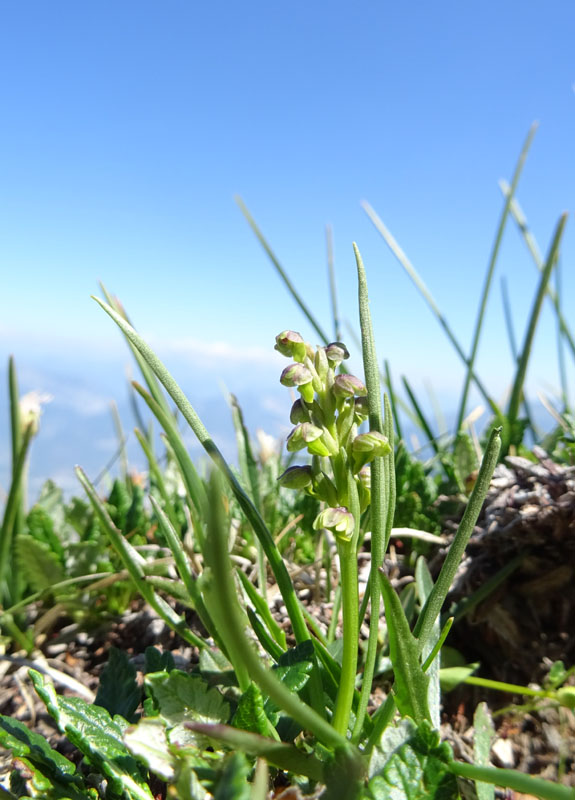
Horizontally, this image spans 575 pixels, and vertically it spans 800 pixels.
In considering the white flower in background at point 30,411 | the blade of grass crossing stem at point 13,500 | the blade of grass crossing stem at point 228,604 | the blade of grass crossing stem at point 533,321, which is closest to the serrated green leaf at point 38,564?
the blade of grass crossing stem at point 13,500

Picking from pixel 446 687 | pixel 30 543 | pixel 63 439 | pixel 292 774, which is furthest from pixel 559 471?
pixel 63 439

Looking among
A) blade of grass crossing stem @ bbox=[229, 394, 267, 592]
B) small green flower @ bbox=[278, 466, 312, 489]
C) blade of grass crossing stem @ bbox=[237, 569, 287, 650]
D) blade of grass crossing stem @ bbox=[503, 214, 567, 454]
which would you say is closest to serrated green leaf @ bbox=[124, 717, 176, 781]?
blade of grass crossing stem @ bbox=[237, 569, 287, 650]

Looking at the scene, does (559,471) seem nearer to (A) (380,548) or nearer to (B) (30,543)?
(A) (380,548)

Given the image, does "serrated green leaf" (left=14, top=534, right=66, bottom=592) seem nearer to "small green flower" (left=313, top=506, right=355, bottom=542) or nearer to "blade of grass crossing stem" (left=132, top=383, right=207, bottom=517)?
"blade of grass crossing stem" (left=132, top=383, right=207, bottom=517)

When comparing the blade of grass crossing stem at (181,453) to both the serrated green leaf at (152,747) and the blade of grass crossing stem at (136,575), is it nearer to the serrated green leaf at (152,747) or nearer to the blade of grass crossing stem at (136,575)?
the blade of grass crossing stem at (136,575)

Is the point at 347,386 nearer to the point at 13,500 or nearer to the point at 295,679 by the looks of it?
Answer: the point at 295,679

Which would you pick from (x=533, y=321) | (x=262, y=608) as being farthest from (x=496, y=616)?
(x=533, y=321)
